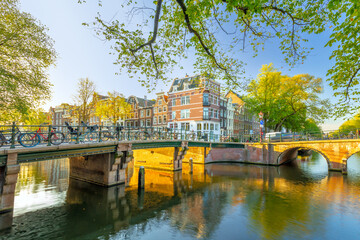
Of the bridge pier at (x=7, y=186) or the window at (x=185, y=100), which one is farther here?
the window at (x=185, y=100)

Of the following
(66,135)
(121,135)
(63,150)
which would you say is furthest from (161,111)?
(63,150)

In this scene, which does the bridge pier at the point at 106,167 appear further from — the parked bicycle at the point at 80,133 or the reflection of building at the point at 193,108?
the reflection of building at the point at 193,108

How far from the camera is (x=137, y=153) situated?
2159 centimetres

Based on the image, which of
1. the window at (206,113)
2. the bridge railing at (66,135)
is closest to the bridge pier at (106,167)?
the bridge railing at (66,135)

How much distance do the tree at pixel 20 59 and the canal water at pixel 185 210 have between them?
611 cm

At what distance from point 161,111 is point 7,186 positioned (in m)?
32.1

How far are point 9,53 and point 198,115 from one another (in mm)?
25816

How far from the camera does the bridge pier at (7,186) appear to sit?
7668 millimetres

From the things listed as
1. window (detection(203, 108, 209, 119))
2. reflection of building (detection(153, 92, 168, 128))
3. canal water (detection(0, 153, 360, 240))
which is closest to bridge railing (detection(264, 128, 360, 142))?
canal water (detection(0, 153, 360, 240))

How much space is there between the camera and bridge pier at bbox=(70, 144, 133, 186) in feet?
42.4

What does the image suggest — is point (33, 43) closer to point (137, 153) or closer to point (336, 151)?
point (137, 153)

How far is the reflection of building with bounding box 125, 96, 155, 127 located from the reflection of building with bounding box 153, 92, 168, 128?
66.9 inches

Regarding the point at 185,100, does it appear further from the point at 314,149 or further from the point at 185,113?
the point at 314,149

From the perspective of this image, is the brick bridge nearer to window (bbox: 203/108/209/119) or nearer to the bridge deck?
the bridge deck
